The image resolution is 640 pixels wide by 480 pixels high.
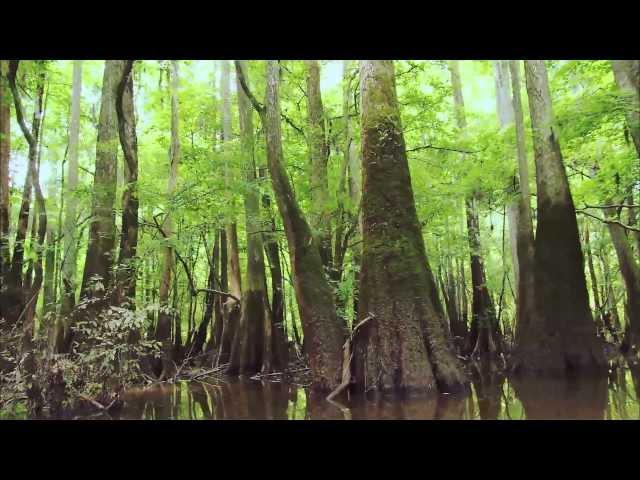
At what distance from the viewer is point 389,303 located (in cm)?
627

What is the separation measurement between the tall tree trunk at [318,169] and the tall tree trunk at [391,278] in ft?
8.20

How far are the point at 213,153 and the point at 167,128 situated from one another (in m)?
5.26

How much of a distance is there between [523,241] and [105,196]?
24.3 ft

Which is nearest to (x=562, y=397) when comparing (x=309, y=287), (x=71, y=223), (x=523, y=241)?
(x=309, y=287)

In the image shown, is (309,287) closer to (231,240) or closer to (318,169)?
(318,169)

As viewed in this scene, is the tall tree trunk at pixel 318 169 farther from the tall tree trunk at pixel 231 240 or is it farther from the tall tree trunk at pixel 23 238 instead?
the tall tree trunk at pixel 23 238

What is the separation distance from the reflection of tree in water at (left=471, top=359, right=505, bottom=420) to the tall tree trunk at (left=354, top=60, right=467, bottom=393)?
43cm

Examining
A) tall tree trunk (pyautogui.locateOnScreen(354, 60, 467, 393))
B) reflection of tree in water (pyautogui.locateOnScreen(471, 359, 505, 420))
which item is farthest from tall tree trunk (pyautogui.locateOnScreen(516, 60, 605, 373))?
tall tree trunk (pyautogui.locateOnScreen(354, 60, 467, 393))

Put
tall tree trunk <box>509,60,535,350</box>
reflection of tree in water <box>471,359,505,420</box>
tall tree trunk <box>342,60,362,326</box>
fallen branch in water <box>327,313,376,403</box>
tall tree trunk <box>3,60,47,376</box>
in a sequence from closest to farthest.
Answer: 1. reflection of tree in water <box>471,359,505,420</box>
2. fallen branch in water <box>327,313,376,403</box>
3. tall tree trunk <box>3,60,47,376</box>
4. tall tree trunk <box>509,60,535,350</box>
5. tall tree trunk <box>342,60,362,326</box>

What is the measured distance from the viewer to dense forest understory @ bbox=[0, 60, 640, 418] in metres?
6.06

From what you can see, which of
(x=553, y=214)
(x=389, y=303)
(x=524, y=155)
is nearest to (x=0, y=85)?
(x=389, y=303)

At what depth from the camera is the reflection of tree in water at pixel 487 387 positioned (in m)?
5.07

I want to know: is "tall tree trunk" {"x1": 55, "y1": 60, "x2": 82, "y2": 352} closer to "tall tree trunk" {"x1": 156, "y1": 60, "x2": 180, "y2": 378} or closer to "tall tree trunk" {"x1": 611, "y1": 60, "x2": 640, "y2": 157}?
"tall tree trunk" {"x1": 156, "y1": 60, "x2": 180, "y2": 378}
